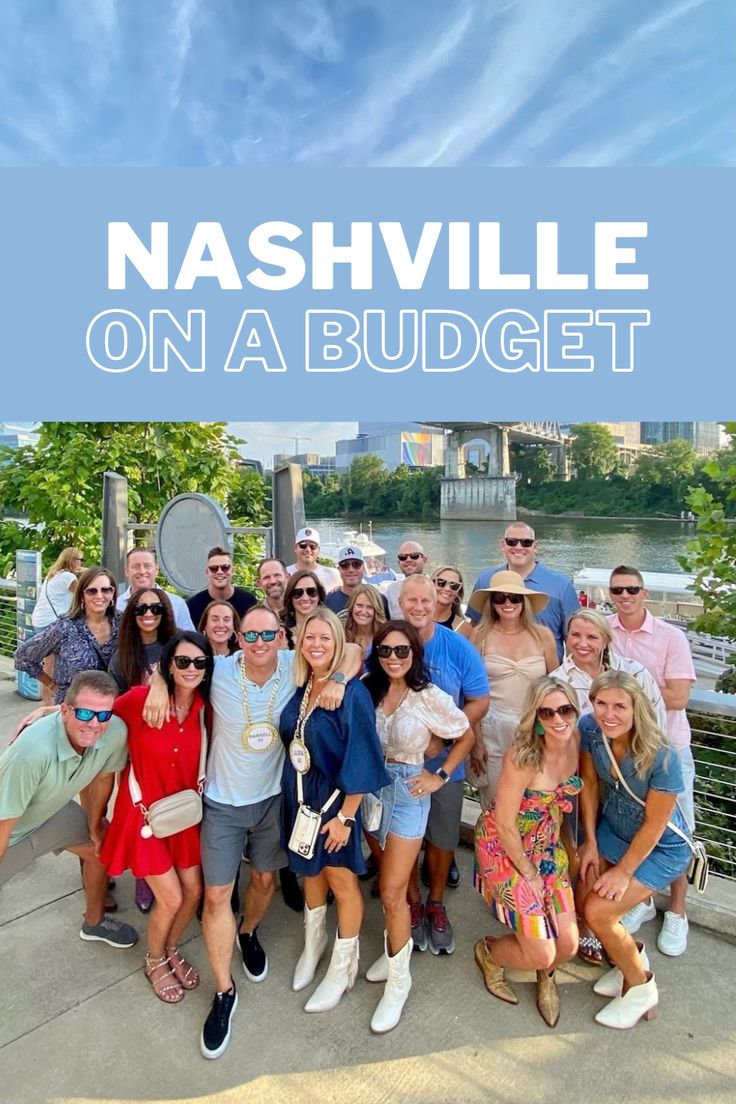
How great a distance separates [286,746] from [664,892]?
1.86m

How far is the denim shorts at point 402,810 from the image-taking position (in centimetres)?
263

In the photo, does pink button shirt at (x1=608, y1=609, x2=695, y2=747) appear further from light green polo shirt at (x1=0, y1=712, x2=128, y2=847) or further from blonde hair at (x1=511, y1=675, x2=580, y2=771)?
light green polo shirt at (x1=0, y1=712, x2=128, y2=847)

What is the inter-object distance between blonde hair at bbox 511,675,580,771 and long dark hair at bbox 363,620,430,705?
0.39 m

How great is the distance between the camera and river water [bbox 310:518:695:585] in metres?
34.8

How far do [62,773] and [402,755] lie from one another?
1248 mm

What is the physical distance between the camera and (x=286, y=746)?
2.62 metres

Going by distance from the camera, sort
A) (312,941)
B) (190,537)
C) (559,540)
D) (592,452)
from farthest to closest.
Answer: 1. (592,452)
2. (559,540)
3. (190,537)
4. (312,941)

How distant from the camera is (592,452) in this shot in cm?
4794

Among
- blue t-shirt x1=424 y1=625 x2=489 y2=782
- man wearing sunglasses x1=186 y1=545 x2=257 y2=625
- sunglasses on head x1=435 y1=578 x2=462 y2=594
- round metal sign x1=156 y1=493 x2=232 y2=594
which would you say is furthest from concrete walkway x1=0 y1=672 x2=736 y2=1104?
round metal sign x1=156 y1=493 x2=232 y2=594

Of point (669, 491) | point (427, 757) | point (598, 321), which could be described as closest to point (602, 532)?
point (669, 491)

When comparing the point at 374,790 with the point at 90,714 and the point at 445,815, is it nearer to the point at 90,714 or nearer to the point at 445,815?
the point at 445,815

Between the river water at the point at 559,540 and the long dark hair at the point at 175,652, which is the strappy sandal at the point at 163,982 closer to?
the long dark hair at the point at 175,652

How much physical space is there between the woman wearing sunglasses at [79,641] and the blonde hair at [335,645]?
50.4 inches

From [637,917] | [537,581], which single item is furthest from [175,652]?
[637,917]
